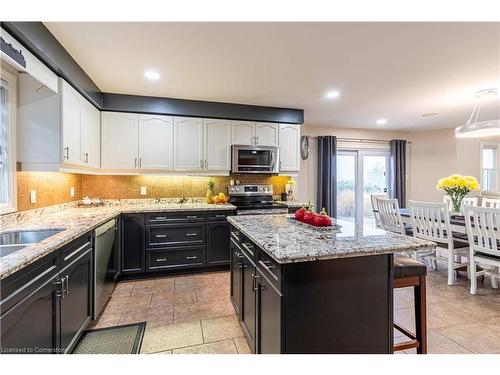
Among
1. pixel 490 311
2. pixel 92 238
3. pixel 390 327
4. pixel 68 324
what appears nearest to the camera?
pixel 390 327

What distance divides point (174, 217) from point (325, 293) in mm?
2472

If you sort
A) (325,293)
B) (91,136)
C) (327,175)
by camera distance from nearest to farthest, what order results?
1. (325,293)
2. (91,136)
3. (327,175)

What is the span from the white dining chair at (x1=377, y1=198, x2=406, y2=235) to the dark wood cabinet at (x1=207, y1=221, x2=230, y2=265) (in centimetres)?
233

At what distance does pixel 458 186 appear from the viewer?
11.4ft

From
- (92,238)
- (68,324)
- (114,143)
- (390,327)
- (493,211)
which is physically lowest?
(68,324)

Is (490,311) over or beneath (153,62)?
beneath

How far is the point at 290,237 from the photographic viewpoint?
1691 millimetres

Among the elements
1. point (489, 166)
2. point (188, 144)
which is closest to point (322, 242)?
point (188, 144)

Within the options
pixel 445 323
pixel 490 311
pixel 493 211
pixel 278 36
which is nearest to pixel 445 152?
pixel 493 211

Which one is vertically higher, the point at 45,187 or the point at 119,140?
the point at 119,140

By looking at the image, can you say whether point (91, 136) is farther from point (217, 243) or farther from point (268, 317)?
point (268, 317)

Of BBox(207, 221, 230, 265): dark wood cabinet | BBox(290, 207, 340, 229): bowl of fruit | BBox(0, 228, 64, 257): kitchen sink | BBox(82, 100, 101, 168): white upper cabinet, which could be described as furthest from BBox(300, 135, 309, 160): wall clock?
BBox(0, 228, 64, 257): kitchen sink

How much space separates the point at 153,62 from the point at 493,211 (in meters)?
3.66

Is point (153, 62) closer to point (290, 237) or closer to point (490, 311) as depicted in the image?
point (290, 237)
